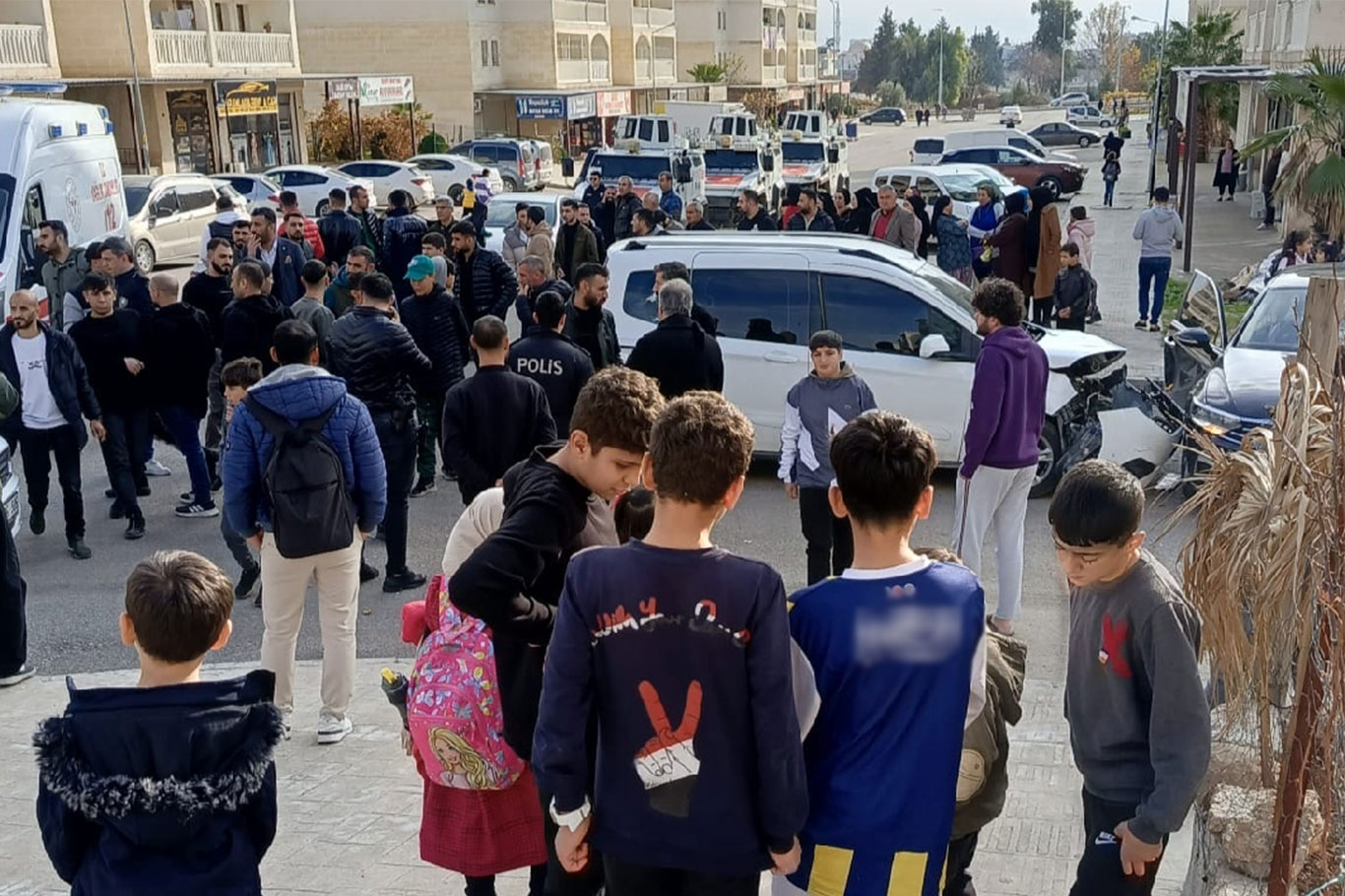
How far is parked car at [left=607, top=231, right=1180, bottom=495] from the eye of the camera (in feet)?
31.4

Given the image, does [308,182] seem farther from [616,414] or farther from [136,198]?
[616,414]

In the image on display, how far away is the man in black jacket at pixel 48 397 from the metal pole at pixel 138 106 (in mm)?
28294

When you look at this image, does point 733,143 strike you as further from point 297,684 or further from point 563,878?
point 563,878

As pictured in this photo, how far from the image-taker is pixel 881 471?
3.01m

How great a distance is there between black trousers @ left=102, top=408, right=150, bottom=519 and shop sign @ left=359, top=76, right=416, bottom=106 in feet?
115

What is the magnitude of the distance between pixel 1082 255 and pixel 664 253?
6753 millimetres

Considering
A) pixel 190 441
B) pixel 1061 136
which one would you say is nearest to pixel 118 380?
pixel 190 441

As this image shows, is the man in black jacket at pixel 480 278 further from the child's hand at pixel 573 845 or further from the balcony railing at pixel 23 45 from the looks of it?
the balcony railing at pixel 23 45

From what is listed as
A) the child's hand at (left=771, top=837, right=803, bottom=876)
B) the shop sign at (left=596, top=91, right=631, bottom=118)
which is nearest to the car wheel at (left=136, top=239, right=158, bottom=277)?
the child's hand at (left=771, top=837, right=803, bottom=876)

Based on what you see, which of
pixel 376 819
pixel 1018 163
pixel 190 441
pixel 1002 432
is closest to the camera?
pixel 376 819

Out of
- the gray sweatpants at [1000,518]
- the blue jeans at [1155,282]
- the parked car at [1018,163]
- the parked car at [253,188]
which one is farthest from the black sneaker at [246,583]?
the parked car at [1018,163]

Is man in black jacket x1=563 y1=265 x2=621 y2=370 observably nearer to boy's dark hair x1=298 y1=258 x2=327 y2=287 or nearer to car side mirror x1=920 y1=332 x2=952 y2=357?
boy's dark hair x1=298 y1=258 x2=327 y2=287

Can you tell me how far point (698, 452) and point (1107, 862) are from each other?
1658 mm

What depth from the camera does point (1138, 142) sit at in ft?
206
